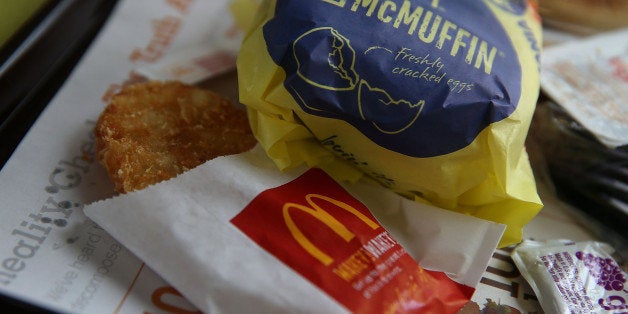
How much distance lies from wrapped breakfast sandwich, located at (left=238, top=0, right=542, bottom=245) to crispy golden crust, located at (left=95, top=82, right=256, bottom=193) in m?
0.06

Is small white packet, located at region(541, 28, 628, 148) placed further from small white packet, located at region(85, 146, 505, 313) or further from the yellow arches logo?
the yellow arches logo

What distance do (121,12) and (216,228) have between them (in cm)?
56

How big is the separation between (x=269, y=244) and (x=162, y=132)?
246mm

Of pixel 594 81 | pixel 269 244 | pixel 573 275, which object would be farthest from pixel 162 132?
pixel 594 81

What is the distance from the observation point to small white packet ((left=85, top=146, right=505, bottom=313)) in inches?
23.6

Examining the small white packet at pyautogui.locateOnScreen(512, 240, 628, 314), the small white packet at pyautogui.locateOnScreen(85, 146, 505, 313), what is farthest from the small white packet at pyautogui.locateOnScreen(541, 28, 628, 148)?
the small white packet at pyautogui.locateOnScreen(85, 146, 505, 313)

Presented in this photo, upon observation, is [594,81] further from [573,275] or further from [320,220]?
[320,220]

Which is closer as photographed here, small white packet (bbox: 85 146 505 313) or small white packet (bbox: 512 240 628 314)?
small white packet (bbox: 85 146 505 313)

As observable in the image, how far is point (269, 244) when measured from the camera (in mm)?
626

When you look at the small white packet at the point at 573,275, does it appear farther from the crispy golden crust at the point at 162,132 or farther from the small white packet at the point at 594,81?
the crispy golden crust at the point at 162,132

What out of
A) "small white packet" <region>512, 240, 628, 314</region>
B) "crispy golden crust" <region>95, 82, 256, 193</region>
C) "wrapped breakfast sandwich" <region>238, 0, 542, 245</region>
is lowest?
"crispy golden crust" <region>95, 82, 256, 193</region>

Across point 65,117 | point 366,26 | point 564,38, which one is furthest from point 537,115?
point 65,117

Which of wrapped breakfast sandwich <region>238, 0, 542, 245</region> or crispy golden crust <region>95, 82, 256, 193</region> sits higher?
wrapped breakfast sandwich <region>238, 0, 542, 245</region>

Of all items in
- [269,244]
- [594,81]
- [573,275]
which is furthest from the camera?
[594,81]
